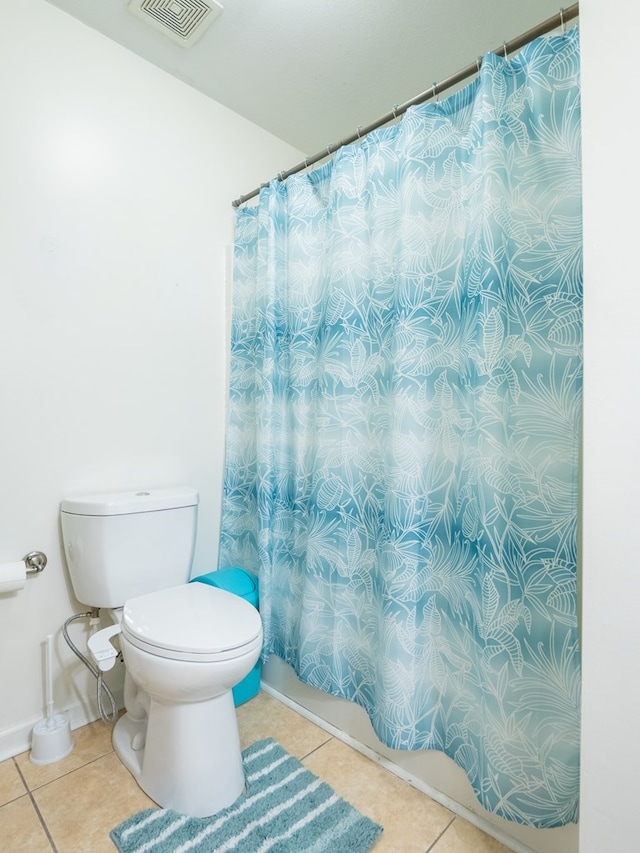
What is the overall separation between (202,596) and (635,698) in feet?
3.46

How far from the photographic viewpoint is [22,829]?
105 centimetres

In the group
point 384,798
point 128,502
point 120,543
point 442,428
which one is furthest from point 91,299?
point 384,798

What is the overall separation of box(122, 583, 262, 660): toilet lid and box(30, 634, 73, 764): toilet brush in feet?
1.31

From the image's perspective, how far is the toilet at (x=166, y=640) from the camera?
41.3 inches

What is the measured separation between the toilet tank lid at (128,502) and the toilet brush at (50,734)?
0.42 meters

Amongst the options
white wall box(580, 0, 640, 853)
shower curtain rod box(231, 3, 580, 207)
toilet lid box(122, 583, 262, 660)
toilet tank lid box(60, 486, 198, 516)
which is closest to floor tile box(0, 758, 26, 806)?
toilet lid box(122, 583, 262, 660)

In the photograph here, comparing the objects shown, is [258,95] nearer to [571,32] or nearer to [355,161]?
[355,161]

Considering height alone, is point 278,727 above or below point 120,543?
below

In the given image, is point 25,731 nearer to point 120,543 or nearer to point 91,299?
point 120,543

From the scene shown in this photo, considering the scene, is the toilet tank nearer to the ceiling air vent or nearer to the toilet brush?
the toilet brush

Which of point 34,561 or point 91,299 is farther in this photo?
point 91,299

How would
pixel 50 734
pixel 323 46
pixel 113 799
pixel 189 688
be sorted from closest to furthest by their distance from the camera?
1. pixel 189 688
2. pixel 113 799
3. pixel 50 734
4. pixel 323 46

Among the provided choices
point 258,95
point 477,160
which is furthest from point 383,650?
point 258,95

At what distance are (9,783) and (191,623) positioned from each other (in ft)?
Answer: 2.27
